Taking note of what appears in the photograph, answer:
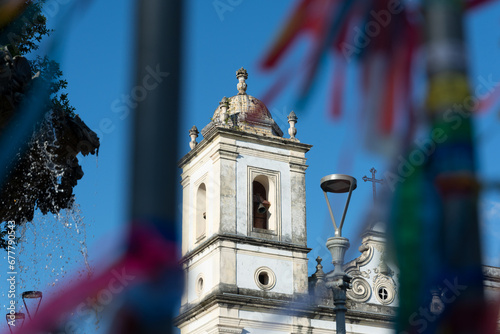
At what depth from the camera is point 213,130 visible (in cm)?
2523

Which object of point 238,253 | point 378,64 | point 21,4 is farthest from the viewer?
point 238,253

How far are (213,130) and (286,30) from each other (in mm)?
23197

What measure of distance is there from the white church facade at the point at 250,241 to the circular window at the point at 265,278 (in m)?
0.03

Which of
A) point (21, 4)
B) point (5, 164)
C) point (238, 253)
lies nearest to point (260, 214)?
point (238, 253)

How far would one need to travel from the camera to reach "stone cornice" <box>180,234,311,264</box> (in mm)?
24219

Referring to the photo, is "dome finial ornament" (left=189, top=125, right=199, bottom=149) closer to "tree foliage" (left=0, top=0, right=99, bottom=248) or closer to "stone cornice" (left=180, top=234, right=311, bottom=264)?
"stone cornice" (left=180, top=234, right=311, bottom=264)

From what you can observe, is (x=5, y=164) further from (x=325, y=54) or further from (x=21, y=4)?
(x=325, y=54)

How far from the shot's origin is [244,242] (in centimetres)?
2452

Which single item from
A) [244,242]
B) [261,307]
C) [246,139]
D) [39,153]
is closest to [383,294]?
[261,307]

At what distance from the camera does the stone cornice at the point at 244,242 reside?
2422 cm

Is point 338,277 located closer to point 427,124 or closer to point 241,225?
point 427,124

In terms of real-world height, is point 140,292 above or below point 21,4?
below

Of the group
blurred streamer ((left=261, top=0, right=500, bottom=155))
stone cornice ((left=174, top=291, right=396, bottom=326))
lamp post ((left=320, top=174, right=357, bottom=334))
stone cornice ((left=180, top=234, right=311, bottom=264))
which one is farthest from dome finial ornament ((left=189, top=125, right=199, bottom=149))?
blurred streamer ((left=261, top=0, right=500, bottom=155))

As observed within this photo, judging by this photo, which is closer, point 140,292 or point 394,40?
point 140,292
